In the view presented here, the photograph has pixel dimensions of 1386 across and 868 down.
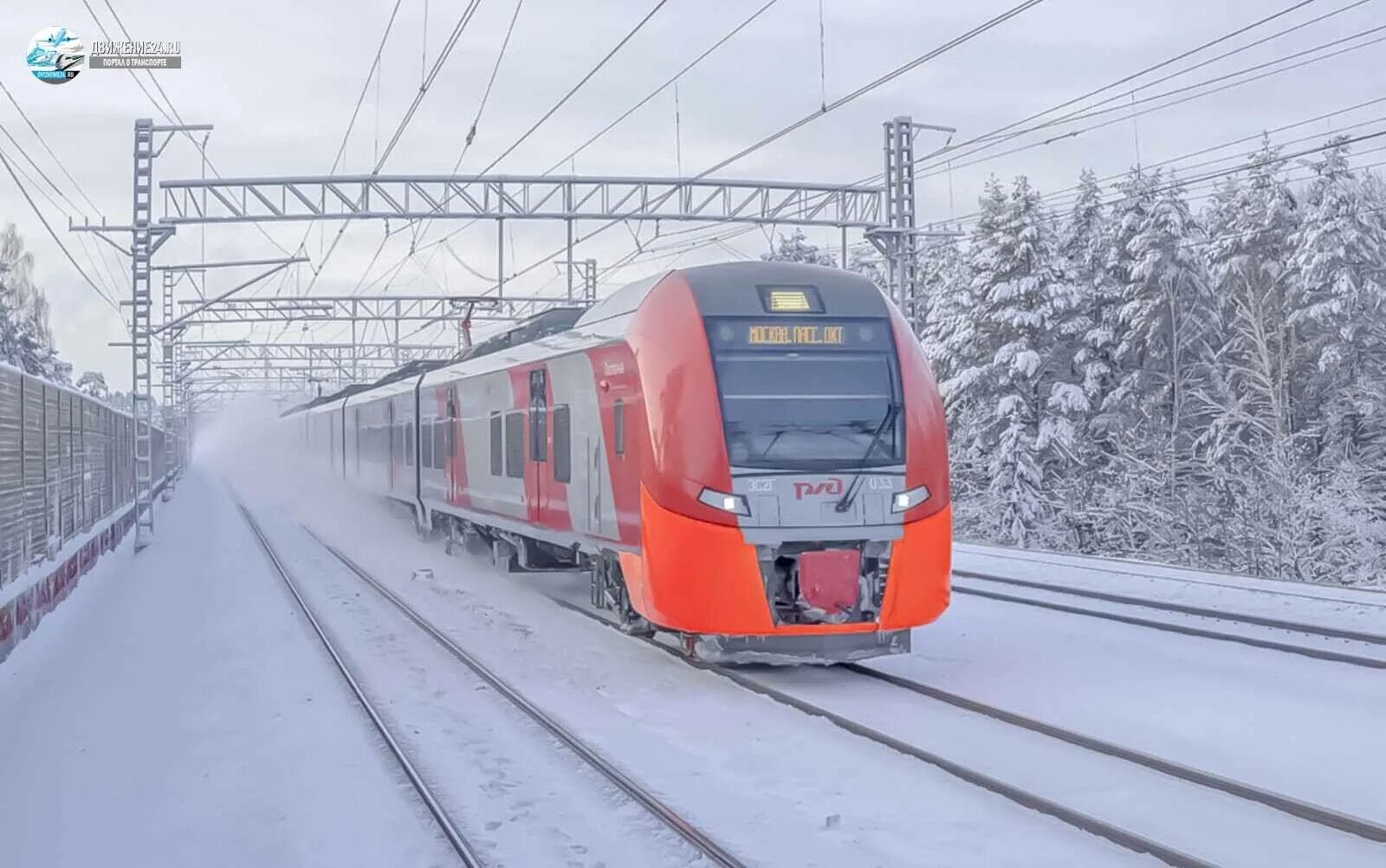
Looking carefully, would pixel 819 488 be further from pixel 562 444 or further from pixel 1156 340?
pixel 1156 340

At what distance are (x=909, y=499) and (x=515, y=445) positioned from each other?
22.3ft

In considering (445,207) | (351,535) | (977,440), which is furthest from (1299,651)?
(977,440)

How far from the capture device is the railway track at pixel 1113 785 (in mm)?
6090

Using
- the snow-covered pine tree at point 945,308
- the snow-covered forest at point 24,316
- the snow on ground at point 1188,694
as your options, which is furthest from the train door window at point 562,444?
the snow-covered forest at point 24,316

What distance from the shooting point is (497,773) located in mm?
7773

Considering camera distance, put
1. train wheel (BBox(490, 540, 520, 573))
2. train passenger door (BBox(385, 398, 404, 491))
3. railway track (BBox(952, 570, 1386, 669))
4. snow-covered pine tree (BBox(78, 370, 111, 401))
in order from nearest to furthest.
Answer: railway track (BBox(952, 570, 1386, 669))
train wheel (BBox(490, 540, 520, 573))
train passenger door (BBox(385, 398, 404, 491))
snow-covered pine tree (BBox(78, 370, 111, 401))

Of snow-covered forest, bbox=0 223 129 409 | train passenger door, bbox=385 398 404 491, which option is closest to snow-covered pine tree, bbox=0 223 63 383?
snow-covered forest, bbox=0 223 129 409

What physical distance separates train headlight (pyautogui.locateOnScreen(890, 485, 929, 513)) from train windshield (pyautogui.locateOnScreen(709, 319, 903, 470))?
0.89 feet

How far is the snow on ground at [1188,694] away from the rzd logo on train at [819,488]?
1688 mm

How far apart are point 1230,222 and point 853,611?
36.0m

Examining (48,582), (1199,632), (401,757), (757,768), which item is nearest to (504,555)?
(48,582)

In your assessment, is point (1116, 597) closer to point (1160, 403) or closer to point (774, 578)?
point (774, 578)

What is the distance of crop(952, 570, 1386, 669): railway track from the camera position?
1148 cm
